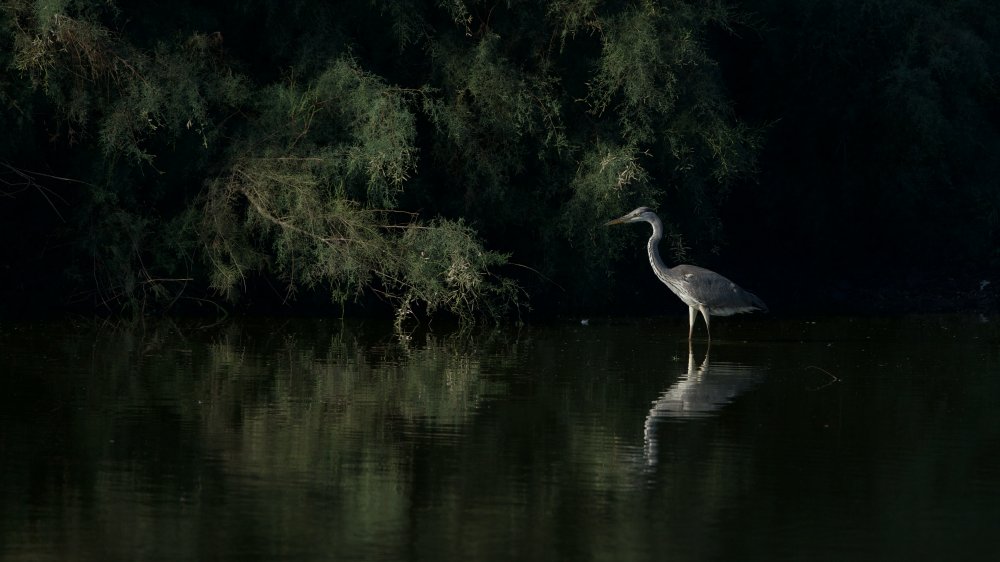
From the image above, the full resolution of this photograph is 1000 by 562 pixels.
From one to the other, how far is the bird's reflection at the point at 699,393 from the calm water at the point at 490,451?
0.04 m

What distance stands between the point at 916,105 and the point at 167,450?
667 inches

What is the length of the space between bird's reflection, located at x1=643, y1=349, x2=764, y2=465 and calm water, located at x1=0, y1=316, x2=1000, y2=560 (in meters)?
0.04

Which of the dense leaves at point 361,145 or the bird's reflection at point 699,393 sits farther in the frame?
the dense leaves at point 361,145

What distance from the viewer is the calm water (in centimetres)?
805

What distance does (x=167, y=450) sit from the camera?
10289mm

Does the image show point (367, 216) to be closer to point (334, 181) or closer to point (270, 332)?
point (334, 181)

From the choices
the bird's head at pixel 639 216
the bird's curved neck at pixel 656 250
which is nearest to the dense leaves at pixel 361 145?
the bird's head at pixel 639 216

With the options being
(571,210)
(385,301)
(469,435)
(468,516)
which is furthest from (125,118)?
(468,516)

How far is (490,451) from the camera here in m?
10.5

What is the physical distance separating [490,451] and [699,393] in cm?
358

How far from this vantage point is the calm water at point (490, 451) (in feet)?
26.4

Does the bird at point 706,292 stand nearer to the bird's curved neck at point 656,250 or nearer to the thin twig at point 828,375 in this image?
the bird's curved neck at point 656,250

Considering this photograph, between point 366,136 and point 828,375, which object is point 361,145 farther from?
point 828,375

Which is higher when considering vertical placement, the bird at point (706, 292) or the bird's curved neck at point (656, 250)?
the bird's curved neck at point (656, 250)
